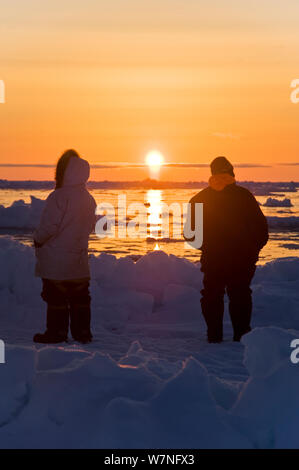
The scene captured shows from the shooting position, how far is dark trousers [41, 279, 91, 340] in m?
5.34

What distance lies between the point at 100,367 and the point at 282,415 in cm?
102

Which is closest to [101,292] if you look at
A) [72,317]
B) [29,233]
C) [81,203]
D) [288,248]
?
[72,317]

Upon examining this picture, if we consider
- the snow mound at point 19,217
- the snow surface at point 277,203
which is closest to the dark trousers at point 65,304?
the snow mound at point 19,217

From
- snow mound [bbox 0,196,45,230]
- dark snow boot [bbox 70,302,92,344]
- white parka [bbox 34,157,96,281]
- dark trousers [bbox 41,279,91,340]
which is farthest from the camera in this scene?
snow mound [bbox 0,196,45,230]

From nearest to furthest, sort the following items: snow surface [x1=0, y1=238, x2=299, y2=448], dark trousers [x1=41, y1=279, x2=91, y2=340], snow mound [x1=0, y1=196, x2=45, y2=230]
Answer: snow surface [x1=0, y1=238, x2=299, y2=448], dark trousers [x1=41, y1=279, x2=91, y2=340], snow mound [x1=0, y1=196, x2=45, y2=230]

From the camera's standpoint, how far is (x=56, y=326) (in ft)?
17.8

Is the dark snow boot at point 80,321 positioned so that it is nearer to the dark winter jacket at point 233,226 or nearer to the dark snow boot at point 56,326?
the dark snow boot at point 56,326

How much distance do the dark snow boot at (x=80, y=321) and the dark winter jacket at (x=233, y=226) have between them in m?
1.23

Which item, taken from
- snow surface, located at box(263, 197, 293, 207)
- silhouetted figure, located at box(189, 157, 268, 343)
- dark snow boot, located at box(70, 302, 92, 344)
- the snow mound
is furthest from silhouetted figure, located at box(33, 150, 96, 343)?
snow surface, located at box(263, 197, 293, 207)

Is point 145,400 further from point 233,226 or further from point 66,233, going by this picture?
point 233,226

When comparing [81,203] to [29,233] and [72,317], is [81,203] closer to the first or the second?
[72,317]

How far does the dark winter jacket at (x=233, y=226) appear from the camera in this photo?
5477mm

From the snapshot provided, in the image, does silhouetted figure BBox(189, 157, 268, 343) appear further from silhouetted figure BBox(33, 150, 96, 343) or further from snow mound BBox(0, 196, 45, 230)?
snow mound BBox(0, 196, 45, 230)

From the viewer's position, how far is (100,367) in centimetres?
332
